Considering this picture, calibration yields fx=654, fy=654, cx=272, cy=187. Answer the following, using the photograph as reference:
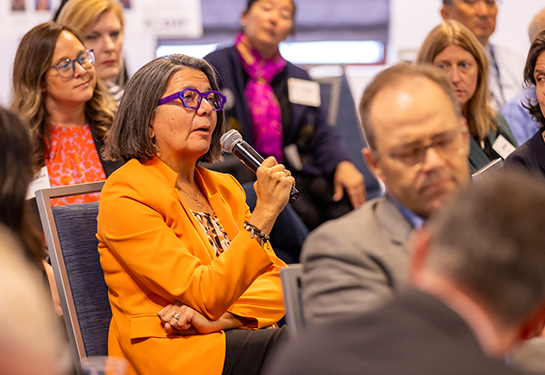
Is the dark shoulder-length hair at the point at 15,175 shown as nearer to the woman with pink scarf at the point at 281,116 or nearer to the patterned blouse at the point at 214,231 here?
the patterned blouse at the point at 214,231

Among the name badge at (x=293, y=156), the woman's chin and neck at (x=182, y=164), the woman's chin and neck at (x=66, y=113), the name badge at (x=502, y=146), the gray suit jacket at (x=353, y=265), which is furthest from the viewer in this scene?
the name badge at (x=293, y=156)

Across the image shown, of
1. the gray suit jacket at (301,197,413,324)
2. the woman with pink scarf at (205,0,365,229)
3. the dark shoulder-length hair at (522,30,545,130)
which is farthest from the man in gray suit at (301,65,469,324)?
the woman with pink scarf at (205,0,365,229)

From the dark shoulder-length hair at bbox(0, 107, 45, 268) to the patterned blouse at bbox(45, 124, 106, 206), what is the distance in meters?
1.47

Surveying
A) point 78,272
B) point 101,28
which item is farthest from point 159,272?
point 101,28

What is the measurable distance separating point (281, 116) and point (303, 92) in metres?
0.25

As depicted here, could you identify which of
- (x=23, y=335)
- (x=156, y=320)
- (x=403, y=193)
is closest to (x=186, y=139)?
(x=156, y=320)

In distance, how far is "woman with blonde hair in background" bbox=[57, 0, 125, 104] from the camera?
352 centimetres

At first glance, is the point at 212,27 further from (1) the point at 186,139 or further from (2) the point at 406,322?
(2) the point at 406,322

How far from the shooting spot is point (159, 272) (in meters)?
1.91

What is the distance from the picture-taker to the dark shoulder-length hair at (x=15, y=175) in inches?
53.6

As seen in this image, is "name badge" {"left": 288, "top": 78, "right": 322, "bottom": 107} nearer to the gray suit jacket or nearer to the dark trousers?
the dark trousers

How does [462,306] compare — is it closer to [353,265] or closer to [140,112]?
[353,265]

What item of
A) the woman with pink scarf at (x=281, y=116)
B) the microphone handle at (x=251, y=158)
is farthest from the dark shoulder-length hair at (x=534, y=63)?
the woman with pink scarf at (x=281, y=116)

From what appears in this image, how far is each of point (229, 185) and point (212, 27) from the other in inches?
138
